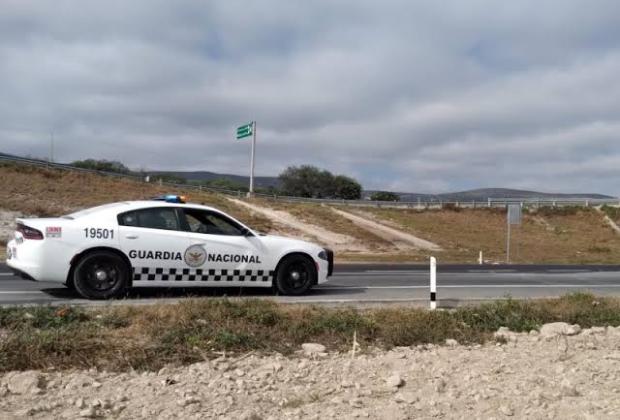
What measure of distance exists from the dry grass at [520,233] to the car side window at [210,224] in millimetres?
18992

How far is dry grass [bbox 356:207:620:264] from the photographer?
3313 cm

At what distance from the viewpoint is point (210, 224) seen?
10.2 meters

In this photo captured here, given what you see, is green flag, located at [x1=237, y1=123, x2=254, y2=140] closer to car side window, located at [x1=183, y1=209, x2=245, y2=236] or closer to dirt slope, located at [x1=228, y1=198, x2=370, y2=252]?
dirt slope, located at [x1=228, y1=198, x2=370, y2=252]

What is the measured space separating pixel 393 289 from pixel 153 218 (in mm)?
5233

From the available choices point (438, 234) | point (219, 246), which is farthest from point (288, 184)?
point (219, 246)

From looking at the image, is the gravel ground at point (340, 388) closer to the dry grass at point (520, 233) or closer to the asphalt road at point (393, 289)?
the asphalt road at point (393, 289)

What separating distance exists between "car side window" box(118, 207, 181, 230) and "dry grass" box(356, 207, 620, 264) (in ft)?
64.8

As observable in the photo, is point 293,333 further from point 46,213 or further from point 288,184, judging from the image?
point 288,184

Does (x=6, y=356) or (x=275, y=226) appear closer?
(x=6, y=356)

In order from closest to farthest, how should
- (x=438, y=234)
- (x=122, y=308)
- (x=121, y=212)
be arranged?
1. (x=122, y=308)
2. (x=121, y=212)
3. (x=438, y=234)

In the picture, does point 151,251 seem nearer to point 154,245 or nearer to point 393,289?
point 154,245

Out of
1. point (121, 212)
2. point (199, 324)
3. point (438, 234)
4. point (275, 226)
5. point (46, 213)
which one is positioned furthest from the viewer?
point (438, 234)

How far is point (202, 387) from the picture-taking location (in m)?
5.41

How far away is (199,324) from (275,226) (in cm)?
3216
